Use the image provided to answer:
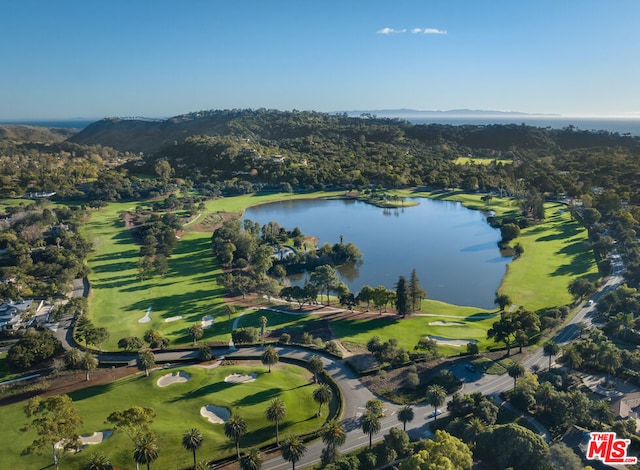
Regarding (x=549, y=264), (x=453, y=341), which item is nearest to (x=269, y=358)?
(x=453, y=341)

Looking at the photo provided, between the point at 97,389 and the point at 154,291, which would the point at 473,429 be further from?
the point at 154,291

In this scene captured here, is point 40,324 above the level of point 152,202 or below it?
below

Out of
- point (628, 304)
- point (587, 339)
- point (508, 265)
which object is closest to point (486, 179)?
point (508, 265)

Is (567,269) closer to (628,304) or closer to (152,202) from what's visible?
(628,304)

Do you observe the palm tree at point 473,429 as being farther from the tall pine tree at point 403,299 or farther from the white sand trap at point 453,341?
the tall pine tree at point 403,299

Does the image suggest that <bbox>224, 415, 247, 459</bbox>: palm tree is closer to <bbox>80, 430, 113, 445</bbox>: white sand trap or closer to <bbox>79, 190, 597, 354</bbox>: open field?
<bbox>80, 430, 113, 445</bbox>: white sand trap

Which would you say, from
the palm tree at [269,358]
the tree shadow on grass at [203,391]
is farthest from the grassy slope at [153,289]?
the palm tree at [269,358]
